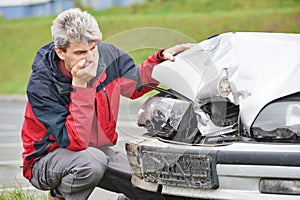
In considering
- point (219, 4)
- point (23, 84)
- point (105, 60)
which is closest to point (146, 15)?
point (219, 4)

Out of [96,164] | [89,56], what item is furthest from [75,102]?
[96,164]

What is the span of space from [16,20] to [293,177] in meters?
27.3

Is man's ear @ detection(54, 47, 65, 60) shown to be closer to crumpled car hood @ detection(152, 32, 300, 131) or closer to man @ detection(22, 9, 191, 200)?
man @ detection(22, 9, 191, 200)

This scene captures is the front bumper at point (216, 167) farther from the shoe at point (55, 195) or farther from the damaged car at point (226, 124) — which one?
the shoe at point (55, 195)

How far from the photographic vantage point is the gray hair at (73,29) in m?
4.10

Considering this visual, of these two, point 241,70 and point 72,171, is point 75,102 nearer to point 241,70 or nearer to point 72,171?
point 72,171

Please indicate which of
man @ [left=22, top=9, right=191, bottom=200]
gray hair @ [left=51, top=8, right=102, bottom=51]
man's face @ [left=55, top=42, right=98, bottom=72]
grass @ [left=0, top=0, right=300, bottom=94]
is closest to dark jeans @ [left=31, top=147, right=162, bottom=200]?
man @ [left=22, top=9, right=191, bottom=200]

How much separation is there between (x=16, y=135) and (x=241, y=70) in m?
7.05

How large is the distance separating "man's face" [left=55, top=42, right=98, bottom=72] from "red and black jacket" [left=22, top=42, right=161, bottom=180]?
0.44ft

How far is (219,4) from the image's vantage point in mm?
26328

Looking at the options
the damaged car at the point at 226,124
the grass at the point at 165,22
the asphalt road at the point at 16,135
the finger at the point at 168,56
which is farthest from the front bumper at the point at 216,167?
the grass at the point at 165,22

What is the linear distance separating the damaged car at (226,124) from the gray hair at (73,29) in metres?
0.48

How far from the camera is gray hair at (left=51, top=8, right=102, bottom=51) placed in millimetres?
4098

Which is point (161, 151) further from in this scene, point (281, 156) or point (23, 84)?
point (23, 84)
